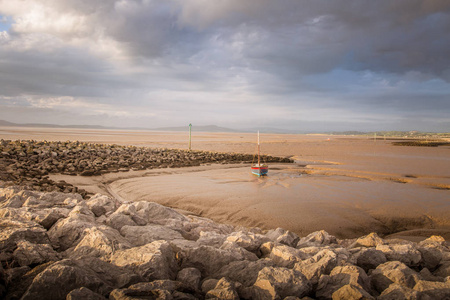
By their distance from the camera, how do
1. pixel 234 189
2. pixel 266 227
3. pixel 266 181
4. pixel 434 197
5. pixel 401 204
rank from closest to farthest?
pixel 266 227 < pixel 401 204 < pixel 434 197 < pixel 234 189 < pixel 266 181

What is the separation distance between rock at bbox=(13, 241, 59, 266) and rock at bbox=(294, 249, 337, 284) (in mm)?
3308

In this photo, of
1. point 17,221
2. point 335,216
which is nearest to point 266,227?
point 335,216

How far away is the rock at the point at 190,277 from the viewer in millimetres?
3420

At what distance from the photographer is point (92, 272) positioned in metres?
3.32

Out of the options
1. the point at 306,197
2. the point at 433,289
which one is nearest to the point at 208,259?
the point at 433,289

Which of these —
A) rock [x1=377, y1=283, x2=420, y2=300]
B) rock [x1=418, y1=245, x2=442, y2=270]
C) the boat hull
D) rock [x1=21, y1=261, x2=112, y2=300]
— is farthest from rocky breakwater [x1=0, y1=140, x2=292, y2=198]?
rock [x1=418, y1=245, x2=442, y2=270]

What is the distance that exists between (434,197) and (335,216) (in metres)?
4.89

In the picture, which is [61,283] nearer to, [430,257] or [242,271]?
[242,271]

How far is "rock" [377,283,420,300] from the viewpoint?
3.14 metres

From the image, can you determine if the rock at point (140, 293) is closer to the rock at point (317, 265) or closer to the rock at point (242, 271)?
the rock at point (242, 271)

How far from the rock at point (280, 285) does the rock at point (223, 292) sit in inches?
11.5

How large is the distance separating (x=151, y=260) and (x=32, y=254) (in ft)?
5.16

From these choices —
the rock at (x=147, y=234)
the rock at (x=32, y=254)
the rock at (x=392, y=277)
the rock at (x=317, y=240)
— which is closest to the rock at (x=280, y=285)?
the rock at (x=392, y=277)

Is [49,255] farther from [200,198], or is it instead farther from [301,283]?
[200,198]
